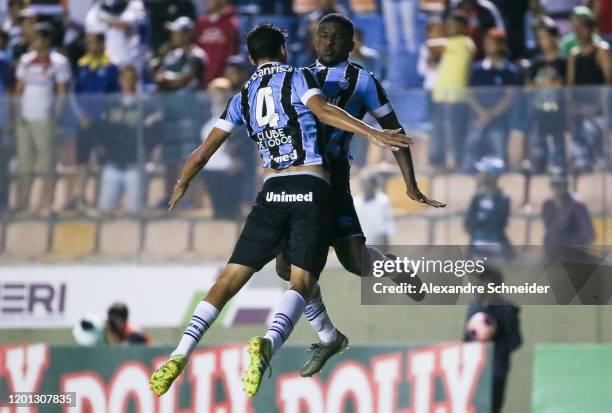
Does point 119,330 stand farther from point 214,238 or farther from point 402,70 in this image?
point 402,70

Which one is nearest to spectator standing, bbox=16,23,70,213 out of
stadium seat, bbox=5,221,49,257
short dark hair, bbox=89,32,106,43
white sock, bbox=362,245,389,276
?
stadium seat, bbox=5,221,49,257

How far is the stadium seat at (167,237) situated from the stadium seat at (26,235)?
110 centimetres

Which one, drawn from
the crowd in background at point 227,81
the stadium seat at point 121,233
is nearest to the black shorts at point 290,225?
the crowd in background at point 227,81

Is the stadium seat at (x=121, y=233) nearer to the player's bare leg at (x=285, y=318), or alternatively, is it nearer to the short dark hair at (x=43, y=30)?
the short dark hair at (x=43, y=30)

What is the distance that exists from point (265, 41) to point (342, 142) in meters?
0.87

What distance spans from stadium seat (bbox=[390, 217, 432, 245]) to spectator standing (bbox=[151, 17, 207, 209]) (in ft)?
7.58

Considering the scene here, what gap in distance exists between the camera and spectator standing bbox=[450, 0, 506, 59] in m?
17.3

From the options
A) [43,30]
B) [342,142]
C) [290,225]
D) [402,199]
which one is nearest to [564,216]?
[402,199]

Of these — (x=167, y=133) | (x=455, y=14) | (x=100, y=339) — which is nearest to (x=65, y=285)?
(x=100, y=339)

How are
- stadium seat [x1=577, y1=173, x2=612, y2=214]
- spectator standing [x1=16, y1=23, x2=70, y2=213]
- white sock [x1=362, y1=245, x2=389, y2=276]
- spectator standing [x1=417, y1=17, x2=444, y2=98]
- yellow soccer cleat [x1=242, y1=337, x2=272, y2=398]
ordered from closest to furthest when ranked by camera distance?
yellow soccer cleat [x1=242, y1=337, x2=272, y2=398] → white sock [x1=362, y1=245, x2=389, y2=276] → stadium seat [x1=577, y1=173, x2=612, y2=214] → spectator standing [x1=16, y1=23, x2=70, y2=213] → spectator standing [x1=417, y1=17, x2=444, y2=98]

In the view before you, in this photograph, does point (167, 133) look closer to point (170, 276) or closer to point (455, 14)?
point (170, 276)

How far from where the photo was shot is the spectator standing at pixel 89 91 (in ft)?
53.9

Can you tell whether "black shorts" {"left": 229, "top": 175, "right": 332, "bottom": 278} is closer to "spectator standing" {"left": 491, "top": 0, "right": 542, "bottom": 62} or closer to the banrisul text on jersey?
the banrisul text on jersey

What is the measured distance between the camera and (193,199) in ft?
53.3
